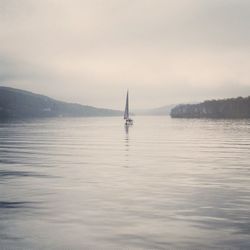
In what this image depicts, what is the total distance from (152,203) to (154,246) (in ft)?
23.4

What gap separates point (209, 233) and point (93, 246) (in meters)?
4.45

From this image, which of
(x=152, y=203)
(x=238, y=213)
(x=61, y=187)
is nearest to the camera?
(x=238, y=213)

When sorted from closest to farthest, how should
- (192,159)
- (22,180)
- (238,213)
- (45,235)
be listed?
(45,235) → (238,213) → (22,180) → (192,159)

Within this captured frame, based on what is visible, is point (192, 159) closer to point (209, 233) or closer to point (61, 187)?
point (61, 187)

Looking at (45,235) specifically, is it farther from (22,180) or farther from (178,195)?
(22,180)

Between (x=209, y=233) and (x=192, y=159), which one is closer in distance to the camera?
(x=209, y=233)

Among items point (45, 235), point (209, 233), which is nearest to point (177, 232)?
point (209, 233)

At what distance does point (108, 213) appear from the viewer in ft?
63.1

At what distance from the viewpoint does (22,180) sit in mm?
29312

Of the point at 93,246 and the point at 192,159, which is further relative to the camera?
the point at 192,159

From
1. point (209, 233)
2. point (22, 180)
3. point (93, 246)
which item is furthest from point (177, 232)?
point (22, 180)

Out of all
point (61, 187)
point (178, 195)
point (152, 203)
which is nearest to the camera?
point (152, 203)

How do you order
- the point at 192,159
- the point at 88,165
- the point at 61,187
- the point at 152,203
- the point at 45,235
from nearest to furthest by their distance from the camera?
the point at 45,235, the point at 152,203, the point at 61,187, the point at 88,165, the point at 192,159

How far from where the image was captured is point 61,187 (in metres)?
26.4
